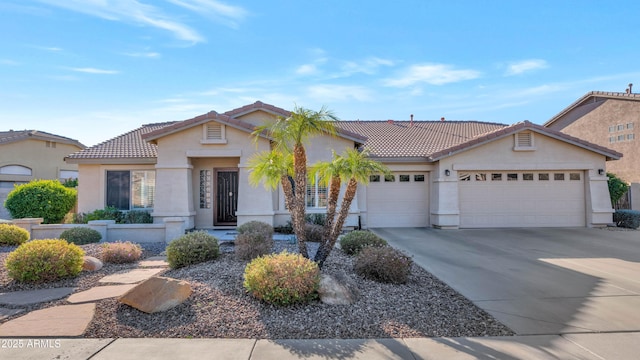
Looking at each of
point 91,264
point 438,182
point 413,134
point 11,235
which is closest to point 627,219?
point 438,182

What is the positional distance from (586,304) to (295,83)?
34.8 feet

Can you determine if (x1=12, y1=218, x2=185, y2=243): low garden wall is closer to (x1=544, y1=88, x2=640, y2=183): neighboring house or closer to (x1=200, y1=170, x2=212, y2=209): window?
(x1=200, y1=170, x2=212, y2=209): window

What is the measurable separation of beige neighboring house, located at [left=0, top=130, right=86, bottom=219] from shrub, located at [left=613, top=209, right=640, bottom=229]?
102ft

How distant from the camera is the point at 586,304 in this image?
19.0ft

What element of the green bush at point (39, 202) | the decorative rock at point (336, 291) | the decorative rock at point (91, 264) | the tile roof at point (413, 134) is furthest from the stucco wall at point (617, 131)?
the green bush at point (39, 202)

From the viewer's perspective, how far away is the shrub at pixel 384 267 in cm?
652

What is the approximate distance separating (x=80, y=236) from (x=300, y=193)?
25.2 ft

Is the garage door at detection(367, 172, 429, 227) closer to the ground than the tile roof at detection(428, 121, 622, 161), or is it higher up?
closer to the ground

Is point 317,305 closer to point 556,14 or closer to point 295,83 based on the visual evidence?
point 295,83

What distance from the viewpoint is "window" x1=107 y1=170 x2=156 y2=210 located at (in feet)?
48.6

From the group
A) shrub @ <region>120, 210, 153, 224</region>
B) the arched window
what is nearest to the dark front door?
shrub @ <region>120, 210, 153, 224</region>

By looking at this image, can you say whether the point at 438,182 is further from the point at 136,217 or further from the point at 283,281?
the point at 136,217

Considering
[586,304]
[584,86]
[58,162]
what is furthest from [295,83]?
[58,162]

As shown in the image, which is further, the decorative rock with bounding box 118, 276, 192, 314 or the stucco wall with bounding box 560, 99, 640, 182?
the stucco wall with bounding box 560, 99, 640, 182
